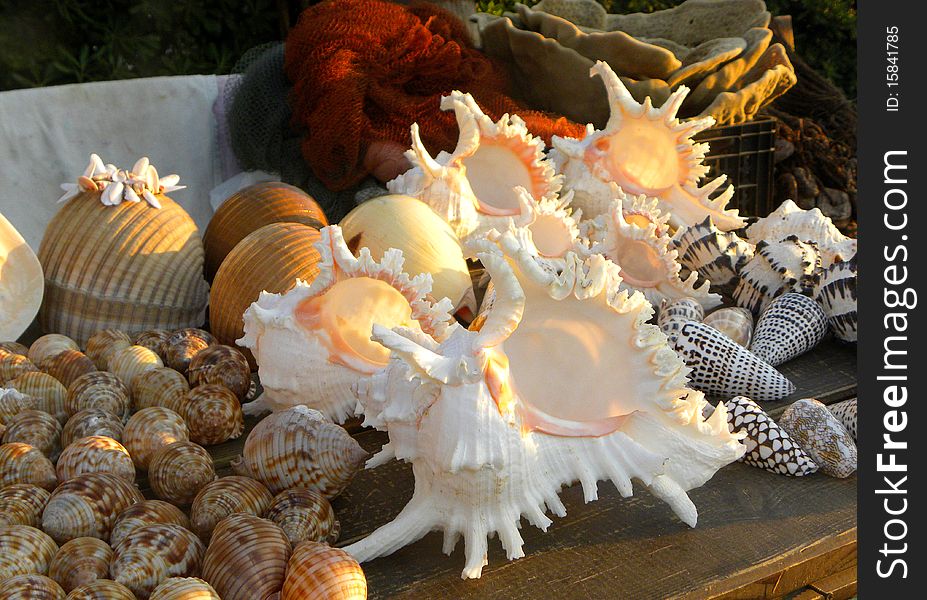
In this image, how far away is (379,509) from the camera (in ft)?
3.91

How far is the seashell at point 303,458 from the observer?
1.15m

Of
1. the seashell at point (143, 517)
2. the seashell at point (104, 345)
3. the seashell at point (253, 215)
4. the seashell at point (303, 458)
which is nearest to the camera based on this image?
the seashell at point (143, 517)

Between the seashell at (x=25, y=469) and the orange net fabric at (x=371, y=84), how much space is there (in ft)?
4.86

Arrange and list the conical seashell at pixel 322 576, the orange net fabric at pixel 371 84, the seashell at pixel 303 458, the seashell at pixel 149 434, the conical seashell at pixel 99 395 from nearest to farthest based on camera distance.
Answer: the conical seashell at pixel 322 576, the seashell at pixel 303 458, the seashell at pixel 149 434, the conical seashell at pixel 99 395, the orange net fabric at pixel 371 84

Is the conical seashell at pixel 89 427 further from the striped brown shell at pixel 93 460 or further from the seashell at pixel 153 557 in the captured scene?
the seashell at pixel 153 557


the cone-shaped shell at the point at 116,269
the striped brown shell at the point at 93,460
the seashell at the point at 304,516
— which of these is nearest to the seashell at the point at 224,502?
the seashell at the point at 304,516

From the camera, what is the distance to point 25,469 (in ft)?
3.89

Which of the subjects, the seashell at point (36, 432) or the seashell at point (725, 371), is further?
the seashell at point (725, 371)

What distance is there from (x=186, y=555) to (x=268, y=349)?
430mm

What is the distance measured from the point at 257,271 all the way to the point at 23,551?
2.55 feet

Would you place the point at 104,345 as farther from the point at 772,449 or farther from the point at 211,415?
the point at 772,449

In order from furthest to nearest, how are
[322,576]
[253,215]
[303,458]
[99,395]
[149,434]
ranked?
1. [253,215]
2. [99,395]
3. [149,434]
4. [303,458]
5. [322,576]

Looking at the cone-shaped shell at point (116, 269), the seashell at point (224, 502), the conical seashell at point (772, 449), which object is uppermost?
the cone-shaped shell at point (116, 269)

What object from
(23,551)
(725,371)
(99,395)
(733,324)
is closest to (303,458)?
(23,551)
